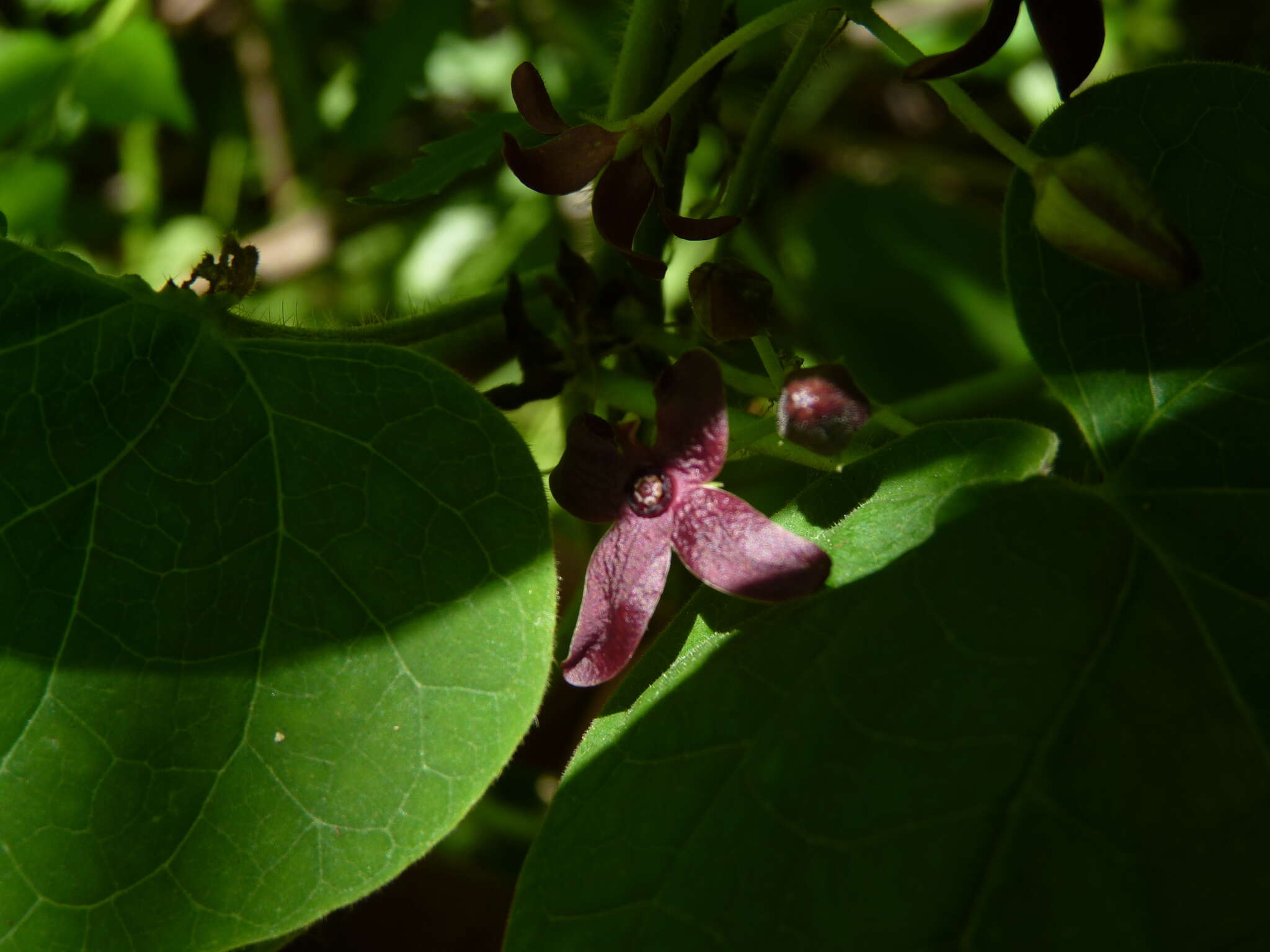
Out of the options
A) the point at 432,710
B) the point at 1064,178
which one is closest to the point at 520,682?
→ the point at 432,710

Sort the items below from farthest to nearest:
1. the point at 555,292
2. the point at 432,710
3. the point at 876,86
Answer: the point at 876,86 → the point at 555,292 → the point at 432,710

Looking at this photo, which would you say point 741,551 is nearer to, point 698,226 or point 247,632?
point 698,226

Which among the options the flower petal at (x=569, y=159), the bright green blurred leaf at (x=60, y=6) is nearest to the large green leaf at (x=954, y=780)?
the flower petal at (x=569, y=159)

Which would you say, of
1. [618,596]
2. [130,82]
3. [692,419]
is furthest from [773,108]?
[130,82]

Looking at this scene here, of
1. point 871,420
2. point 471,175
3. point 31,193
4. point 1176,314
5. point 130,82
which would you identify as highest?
point 1176,314

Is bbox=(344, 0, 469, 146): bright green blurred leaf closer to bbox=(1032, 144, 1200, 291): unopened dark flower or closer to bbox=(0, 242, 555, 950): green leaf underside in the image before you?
bbox=(0, 242, 555, 950): green leaf underside

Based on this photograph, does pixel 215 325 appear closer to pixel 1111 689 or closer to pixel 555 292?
pixel 555 292
